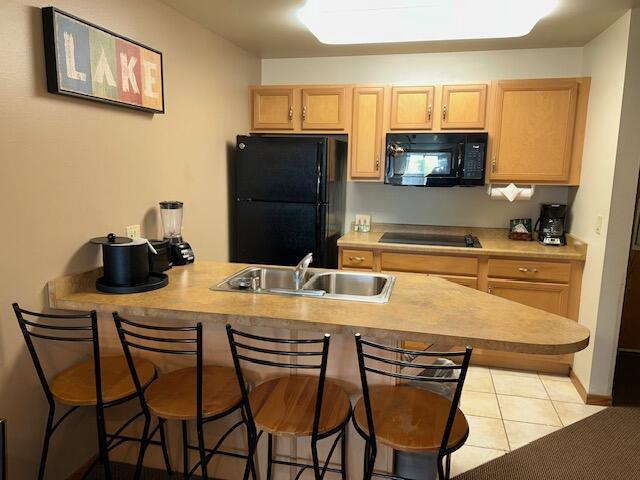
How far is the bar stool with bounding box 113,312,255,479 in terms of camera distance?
5.19 feet

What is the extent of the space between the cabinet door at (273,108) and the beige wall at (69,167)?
718 mm

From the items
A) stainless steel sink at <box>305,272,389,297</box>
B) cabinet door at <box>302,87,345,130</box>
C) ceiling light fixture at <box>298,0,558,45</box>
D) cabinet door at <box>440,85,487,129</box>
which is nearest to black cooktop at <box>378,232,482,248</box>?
cabinet door at <box>440,85,487,129</box>

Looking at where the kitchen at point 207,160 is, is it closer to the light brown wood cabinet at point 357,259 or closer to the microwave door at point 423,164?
the light brown wood cabinet at point 357,259

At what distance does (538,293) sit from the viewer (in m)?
3.16

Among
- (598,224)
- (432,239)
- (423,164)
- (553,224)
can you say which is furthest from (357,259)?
(598,224)

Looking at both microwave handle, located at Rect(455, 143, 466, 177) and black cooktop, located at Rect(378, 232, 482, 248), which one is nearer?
microwave handle, located at Rect(455, 143, 466, 177)

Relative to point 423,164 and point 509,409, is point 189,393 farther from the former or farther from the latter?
point 423,164

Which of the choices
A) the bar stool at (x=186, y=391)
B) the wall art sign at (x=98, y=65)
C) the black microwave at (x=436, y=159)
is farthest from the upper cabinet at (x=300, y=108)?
the bar stool at (x=186, y=391)

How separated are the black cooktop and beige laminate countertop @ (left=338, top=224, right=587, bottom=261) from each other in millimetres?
A: 46

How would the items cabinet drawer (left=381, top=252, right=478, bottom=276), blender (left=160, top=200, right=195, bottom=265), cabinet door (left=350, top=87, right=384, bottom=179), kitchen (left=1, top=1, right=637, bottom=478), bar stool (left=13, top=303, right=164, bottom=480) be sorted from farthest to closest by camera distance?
1. cabinet door (left=350, top=87, right=384, bottom=179)
2. cabinet drawer (left=381, top=252, right=478, bottom=276)
3. blender (left=160, top=200, right=195, bottom=265)
4. kitchen (left=1, top=1, right=637, bottom=478)
5. bar stool (left=13, top=303, right=164, bottom=480)

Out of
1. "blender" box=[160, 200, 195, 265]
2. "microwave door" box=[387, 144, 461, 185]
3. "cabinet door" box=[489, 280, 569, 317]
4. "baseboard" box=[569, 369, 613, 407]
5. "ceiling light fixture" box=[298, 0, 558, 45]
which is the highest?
"ceiling light fixture" box=[298, 0, 558, 45]

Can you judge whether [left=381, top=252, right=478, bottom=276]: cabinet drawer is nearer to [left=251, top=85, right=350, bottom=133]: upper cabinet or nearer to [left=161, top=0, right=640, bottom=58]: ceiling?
[left=251, top=85, right=350, bottom=133]: upper cabinet

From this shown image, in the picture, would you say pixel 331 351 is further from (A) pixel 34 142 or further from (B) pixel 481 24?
(B) pixel 481 24

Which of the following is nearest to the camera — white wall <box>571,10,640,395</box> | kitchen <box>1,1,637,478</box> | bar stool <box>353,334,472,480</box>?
bar stool <box>353,334,472,480</box>
